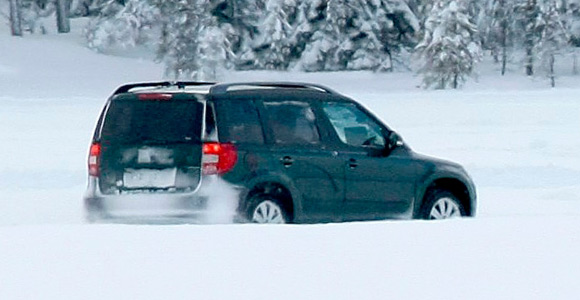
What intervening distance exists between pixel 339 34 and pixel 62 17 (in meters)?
13.8

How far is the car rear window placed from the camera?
35.9ft

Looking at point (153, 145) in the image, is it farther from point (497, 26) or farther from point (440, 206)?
point (497, 26)

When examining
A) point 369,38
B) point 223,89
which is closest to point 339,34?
point 369,38

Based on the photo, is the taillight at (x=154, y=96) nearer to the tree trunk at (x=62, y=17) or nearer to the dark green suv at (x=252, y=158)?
the dark green suv at (x=252, y=158)

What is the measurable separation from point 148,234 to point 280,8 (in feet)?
156

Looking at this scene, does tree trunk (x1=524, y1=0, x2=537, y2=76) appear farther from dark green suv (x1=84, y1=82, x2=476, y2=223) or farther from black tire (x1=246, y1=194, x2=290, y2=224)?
black tire (x1=246, y1=194, x2=290, y2=224)

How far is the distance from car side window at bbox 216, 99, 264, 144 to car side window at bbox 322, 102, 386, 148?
2.79ft

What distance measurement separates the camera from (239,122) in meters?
11.1

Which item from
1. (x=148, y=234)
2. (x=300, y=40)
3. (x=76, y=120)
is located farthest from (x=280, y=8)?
(x=148, y=234)

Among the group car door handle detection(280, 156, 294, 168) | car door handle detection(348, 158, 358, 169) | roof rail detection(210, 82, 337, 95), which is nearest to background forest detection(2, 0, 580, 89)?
roof rail detection(210, 82, 337, 95)

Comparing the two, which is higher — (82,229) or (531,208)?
(82,229)

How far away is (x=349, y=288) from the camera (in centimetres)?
673

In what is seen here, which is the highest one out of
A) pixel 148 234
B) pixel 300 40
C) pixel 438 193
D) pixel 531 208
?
pixel 148 234

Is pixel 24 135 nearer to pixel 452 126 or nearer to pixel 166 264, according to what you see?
pixel 452 126
